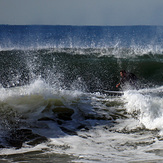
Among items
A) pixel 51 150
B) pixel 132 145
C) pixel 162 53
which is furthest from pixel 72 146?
pixel 162 53

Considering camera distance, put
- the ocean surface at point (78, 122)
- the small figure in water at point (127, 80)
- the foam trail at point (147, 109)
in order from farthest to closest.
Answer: the small figure in water at point (127, 80), the foam trail at point (147, 109), the ocean surface at point (78, 122)

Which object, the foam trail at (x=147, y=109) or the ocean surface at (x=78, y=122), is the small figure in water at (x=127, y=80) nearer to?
the ocean surface at (x=78, y=122)

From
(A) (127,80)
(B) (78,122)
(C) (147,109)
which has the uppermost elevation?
(A) (127,80)

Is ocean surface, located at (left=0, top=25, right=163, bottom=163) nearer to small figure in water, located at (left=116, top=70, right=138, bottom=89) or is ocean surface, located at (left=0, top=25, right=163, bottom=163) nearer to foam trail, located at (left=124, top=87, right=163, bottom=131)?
foam trail, located at (left=124, top=87, right=163, bottom=131)

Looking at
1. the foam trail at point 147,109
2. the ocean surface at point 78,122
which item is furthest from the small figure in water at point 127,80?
the foam trail at point 147,109

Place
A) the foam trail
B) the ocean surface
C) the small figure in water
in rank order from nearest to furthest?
the ocean surface → the foam trail → the small figure in water

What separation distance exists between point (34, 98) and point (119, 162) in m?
4.65

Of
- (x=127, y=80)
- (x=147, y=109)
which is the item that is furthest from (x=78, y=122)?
(x=127, y=80)

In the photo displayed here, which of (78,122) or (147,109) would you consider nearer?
(78,122)

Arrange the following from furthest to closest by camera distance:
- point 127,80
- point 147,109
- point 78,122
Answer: point 127,80 → point 147,109 → point 78,122

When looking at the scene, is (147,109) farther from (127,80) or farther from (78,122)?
(127,80)

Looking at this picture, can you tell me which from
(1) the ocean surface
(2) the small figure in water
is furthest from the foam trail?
(2) the small figure in water

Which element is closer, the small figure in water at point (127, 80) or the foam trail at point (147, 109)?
the foam trail at point (147, 109)

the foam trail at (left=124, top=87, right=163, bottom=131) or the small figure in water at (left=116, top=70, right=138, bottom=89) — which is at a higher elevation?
the small figure in water at (left=116, top=70, right=138, bottom=89)
